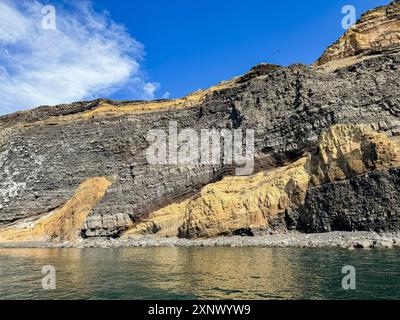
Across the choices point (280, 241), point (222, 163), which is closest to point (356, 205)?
point (280, 241)

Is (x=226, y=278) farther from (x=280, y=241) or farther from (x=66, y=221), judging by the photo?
(x=66, y=221)

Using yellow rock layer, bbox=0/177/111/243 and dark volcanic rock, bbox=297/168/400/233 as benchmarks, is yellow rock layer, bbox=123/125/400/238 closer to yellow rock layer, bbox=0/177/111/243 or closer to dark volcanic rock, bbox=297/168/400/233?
dark volcanic rock, bbox=297/168/400/233

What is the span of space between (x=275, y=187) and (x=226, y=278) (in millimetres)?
20722

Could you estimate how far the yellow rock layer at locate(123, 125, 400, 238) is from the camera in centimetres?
2975

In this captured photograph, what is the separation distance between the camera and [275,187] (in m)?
35.6

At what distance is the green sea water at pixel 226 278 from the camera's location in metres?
12.8

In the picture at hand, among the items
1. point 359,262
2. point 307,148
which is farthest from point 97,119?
point 359,262

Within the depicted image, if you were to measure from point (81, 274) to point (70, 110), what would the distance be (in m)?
63.3

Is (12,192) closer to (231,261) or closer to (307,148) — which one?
(307,148)

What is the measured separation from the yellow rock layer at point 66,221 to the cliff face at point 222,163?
397mm

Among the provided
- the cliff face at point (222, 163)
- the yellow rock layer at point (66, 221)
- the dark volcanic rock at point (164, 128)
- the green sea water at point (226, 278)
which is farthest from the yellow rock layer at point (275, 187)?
the yellow rock layer at point (66, 221)

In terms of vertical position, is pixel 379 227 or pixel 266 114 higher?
pixel 266 114
